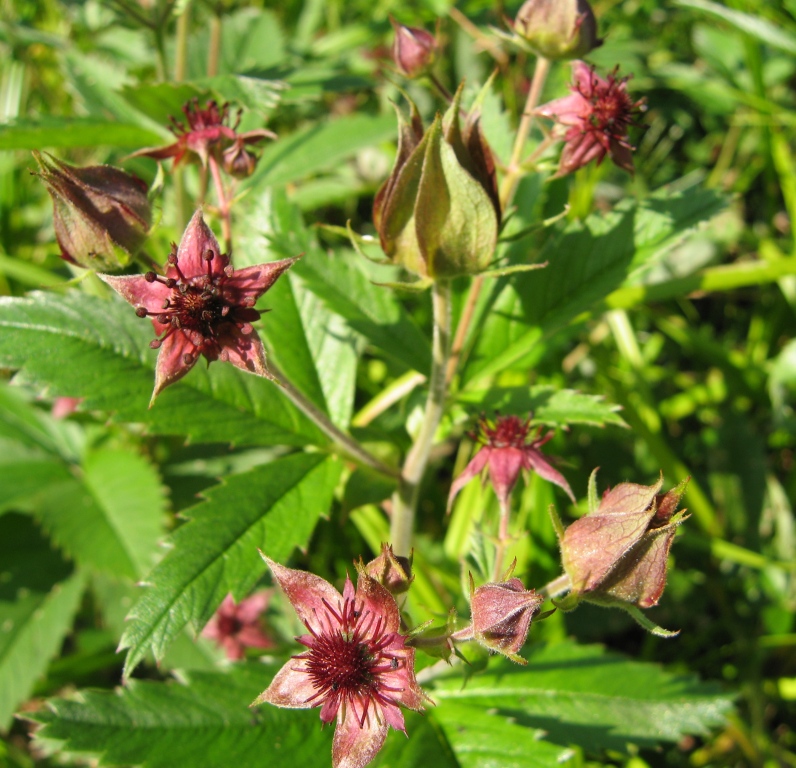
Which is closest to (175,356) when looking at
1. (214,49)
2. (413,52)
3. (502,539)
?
(502,539)

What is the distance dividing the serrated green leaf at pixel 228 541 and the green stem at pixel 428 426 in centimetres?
20

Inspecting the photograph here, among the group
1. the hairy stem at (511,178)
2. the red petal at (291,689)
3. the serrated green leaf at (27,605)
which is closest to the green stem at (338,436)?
the hairy stem at (511,178)

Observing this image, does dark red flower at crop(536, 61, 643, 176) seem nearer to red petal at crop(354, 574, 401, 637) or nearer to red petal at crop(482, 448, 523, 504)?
red petal at crop(482, 448, 523, 504)

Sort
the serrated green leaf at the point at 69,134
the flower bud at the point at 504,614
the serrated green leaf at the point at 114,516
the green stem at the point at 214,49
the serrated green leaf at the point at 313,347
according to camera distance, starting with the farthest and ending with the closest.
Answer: the green stem at the point at 214,49 < the serrated green leaf at the point at 114,516 < the serrated green leaf at the point at 69,134 < the serrated green leaf at the point at 313,347 < the flower bud at the point at 504,614

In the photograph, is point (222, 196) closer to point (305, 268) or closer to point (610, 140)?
point (305, 268)

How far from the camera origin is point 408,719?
1784 mm

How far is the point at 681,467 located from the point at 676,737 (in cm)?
118

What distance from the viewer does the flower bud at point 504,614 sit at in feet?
4.06

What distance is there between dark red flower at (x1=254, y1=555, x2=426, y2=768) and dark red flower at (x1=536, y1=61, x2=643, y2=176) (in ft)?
3.27

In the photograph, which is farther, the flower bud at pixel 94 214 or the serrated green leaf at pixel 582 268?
the serrated green leaf at pixel 582 268

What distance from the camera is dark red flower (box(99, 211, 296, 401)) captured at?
1.29 m

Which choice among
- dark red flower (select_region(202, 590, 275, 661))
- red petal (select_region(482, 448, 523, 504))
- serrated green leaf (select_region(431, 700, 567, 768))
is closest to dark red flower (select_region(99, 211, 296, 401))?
red petal (select_region(482, 448, 523, 504))

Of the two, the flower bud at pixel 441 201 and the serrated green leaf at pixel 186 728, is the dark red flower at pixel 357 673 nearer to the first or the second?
the serrated green leaf at pixel 186 728

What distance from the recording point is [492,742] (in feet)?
5.81
